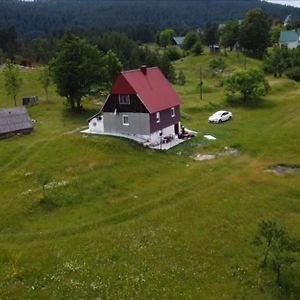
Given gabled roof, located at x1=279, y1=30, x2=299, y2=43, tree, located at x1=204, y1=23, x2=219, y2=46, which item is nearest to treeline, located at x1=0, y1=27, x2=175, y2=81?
tree, located at x1=204, y1=23, x2=219, y2=46

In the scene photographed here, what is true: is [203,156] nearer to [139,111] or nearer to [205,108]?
[139,111]

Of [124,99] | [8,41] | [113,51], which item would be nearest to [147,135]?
[124,99]

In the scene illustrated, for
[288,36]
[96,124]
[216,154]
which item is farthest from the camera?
[288,36]

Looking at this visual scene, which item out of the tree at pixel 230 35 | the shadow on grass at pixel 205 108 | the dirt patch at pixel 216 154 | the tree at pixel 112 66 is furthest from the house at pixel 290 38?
the dirt patch at pixel 216 154

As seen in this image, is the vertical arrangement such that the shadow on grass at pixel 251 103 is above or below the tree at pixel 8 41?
below

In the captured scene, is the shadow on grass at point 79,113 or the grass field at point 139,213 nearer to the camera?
the grass field at point 139,213

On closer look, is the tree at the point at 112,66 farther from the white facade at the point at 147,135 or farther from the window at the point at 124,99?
the window at the point at 124,99

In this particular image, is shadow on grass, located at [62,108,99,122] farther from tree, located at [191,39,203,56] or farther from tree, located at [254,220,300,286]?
tree, located at [191,39,203,56]
